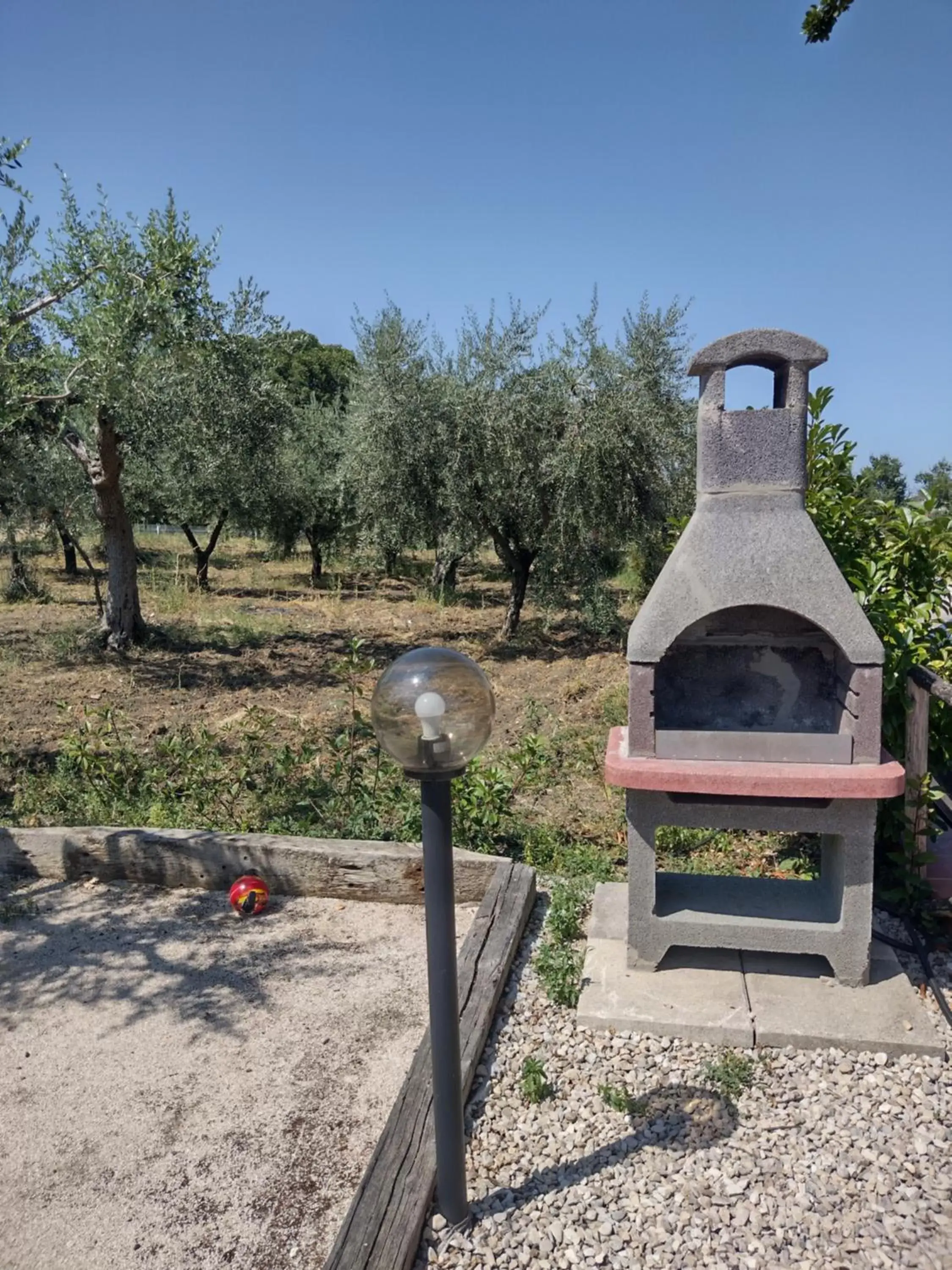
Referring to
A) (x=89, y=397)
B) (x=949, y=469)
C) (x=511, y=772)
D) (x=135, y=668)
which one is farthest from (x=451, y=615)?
(x=949, y=469)

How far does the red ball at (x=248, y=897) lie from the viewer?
4246 mm

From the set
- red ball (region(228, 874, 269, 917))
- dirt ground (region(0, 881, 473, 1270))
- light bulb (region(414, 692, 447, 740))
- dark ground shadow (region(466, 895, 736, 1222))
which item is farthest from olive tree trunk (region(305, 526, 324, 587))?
light bulb (region(414, 692, 447, 740))

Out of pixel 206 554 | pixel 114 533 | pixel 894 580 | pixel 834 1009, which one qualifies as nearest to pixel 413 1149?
pixel 834 1009

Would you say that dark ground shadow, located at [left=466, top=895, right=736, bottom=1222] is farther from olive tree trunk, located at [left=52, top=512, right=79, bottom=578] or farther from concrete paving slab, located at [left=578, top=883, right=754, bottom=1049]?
olive tree trunk, located at [left=52, top=512, right=79, bottom=578]

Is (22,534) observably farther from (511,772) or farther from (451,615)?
(511,772)

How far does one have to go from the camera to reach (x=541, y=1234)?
2256 millimetres

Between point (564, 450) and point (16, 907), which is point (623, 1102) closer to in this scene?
point (16, 907)

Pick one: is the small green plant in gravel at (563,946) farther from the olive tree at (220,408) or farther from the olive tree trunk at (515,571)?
the olive tree trunk at (515,571)

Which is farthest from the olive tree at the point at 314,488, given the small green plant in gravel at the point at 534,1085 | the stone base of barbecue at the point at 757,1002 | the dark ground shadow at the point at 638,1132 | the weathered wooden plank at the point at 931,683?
the dark ground shadow at the point at 638,1132

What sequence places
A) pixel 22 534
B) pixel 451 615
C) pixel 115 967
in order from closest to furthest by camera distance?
1. pixel 115 967
2. pixel 451 615
3. pixel 22 534

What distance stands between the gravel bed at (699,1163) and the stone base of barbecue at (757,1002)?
2.1 inches

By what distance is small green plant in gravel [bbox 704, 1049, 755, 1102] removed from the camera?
279 cm

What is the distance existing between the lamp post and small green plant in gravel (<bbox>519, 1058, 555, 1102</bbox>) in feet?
1.72

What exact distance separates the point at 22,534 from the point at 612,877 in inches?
729
